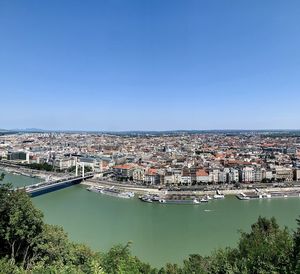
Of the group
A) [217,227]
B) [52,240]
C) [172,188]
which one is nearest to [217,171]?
[172,188]

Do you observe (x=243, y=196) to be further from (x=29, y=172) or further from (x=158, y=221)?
(x=29, y=172)

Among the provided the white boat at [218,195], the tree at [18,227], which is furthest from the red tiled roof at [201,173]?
the tree at [18,227]

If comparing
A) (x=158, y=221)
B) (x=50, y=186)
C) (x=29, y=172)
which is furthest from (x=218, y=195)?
(x=29, y=172)

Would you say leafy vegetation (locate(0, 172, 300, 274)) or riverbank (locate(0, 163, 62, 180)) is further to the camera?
riverbank (locate(0, 163, 62, 180))

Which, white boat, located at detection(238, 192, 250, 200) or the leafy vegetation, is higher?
the leafy vegetation

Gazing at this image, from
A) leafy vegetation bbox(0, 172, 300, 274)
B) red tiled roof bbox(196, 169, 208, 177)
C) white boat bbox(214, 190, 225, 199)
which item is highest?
leafy vegetation bbox(0, 172, 300, 274)

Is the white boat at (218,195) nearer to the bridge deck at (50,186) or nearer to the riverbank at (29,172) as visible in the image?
the bridge deck at (50,186)

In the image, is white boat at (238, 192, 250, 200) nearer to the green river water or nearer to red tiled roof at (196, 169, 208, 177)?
the green river water

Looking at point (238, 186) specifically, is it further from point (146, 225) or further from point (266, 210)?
point (146, 225)

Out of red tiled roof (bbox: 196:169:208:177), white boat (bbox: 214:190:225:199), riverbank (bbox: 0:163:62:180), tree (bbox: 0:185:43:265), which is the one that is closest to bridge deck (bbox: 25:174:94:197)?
riverbank (bbox: 0:163:62:180)
